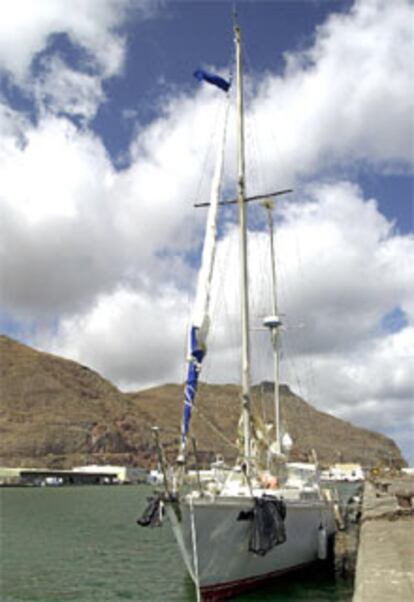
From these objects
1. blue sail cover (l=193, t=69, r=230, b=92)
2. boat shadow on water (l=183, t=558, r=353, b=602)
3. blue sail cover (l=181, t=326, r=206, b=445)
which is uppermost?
blue sail cover (l=193, t=69, r=230, b=92)

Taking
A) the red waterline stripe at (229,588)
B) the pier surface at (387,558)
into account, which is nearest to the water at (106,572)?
the red waterline stripe at (229,588)

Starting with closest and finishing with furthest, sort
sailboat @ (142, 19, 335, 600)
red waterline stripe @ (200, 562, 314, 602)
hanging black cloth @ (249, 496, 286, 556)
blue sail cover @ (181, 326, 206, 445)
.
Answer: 1. sailboat @ (142, 19, 335, 600)
2. blue sail cover @ (181, 326, 206, 445)
3. red waterline stripe @ (200, 562, 314, 602)
4. hanging black cloth @ (249, 496, 286, 556)

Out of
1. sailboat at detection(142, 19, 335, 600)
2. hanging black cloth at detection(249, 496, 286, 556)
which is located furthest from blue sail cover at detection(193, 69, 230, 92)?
hanging black cloth at detection(249, 496, 286, 556)

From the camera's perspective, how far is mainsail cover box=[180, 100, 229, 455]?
59.9ft

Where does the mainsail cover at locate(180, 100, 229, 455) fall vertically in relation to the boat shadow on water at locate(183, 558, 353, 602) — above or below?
above

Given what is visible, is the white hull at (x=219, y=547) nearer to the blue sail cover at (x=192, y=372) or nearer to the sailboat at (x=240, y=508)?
the sailboat at (x=240, y=508)

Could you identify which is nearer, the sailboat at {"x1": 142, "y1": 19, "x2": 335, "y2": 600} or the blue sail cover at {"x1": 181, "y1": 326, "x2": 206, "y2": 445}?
→ the sailboat at {"x1": 142, "y1": 19, "x2": 335, "y2": 600}

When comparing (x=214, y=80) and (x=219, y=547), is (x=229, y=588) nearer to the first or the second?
(x=219, y=547)

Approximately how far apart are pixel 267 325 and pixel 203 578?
66.5 feet

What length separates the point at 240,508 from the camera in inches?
719

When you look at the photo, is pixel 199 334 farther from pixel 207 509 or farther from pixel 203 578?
pixel 203 578

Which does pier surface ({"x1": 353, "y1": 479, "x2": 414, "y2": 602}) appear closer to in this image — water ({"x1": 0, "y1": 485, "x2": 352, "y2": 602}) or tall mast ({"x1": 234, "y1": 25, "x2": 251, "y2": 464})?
water ({"x1": 0, "y1": 485, "x2": 352, "y2": 602})

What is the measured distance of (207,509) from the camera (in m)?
17.7

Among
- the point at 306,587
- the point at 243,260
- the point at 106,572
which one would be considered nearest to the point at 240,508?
the point at 306,587
